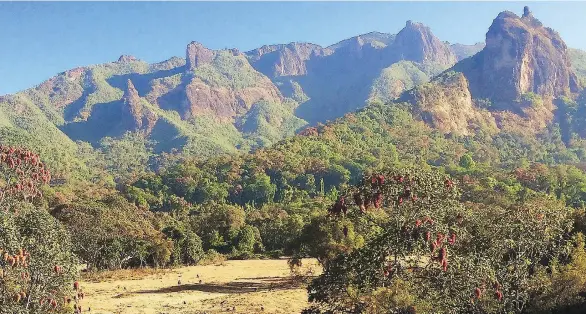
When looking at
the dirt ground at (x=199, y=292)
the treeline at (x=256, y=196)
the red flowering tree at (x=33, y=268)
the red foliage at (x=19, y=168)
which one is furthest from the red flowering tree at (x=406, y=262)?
the red foliage at (x=19, y=168)

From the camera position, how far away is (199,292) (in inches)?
1852

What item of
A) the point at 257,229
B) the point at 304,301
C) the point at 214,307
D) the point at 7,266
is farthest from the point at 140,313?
the point at 257,229

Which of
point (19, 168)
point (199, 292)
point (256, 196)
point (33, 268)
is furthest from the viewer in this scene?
point (256, 196)

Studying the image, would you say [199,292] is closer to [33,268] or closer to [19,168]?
[19,168]

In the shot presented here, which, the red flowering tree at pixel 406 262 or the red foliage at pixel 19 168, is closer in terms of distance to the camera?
the red flowering tree at pixel 406 262

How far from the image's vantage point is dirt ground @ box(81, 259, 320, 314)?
38.7 m

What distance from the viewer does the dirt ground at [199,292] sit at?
127ft

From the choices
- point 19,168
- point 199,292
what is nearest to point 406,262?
point 19,168

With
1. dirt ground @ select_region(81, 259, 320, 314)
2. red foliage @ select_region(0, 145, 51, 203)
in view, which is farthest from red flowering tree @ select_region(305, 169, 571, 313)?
red foliage @ select_region(0, 145, 51, 203)

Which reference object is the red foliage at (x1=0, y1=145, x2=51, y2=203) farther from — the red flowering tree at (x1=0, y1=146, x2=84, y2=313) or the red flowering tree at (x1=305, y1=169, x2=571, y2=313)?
the red flowering tree at (x1=305, y1=169, x2=571, y2=313)

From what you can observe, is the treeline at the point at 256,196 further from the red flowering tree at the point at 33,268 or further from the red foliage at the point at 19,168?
the red foliage at the point at 19,168

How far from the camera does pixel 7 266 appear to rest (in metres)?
20.1

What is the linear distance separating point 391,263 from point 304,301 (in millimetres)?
22024

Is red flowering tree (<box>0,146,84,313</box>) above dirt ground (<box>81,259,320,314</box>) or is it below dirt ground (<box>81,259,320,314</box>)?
above
